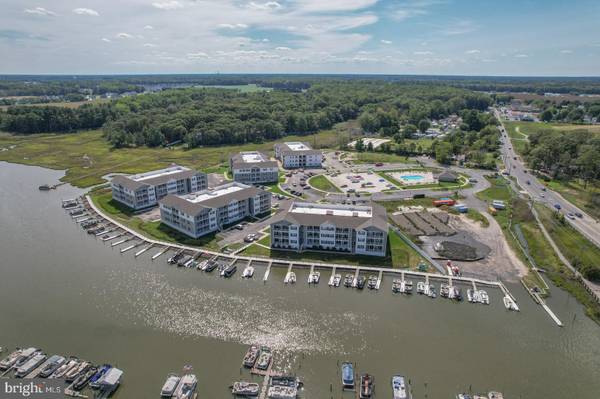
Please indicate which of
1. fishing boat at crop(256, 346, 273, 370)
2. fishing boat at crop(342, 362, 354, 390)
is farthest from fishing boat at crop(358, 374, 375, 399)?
fishing boat at crop(256, 346, 273, 370)

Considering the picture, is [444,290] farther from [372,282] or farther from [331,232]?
[331,232]

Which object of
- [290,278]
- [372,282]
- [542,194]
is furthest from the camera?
[542,194]

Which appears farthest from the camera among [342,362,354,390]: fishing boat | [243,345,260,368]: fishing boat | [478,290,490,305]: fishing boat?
[478,290,490,305]: fishing boat

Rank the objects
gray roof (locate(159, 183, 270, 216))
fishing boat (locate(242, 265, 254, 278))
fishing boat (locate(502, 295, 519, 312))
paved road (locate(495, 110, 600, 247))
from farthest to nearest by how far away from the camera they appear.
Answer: paved road (locate(495, 110, 600, 247)) → gray roof (locate(159, 183, 270, 216)) → fishing boat (locate(242, 265, 254, 278)) → fishing boat (locate(502, 295, 519, 312))

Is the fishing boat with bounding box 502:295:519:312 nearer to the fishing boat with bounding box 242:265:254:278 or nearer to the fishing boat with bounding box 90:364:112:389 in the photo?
the fishing boat with bounding box 242:265:254:278

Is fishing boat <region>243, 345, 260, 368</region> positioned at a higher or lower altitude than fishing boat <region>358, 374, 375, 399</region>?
higher

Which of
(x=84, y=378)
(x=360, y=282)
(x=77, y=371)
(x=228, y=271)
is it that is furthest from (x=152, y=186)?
(x=360, y=282)

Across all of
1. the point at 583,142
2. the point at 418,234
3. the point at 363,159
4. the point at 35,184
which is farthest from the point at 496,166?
the point at 35,184

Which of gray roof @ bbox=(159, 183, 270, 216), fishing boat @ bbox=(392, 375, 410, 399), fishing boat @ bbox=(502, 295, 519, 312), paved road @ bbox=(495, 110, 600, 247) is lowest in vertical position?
fishing boat @ bbox=(392, 375, 410, 399)
